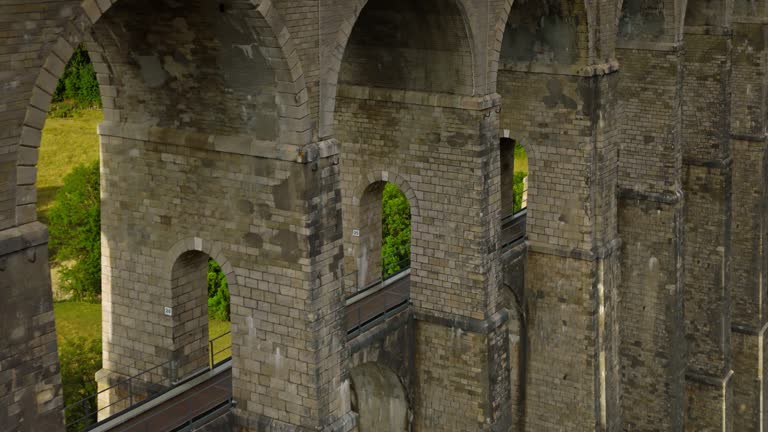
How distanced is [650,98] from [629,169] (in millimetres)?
1854

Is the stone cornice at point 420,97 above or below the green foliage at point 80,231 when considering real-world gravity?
above

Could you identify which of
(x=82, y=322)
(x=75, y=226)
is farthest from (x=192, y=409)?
(x=75, y=226)

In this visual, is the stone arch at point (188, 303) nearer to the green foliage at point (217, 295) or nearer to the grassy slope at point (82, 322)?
the grassy slope at point (82, 322)

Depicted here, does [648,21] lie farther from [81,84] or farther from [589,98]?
[81,84]

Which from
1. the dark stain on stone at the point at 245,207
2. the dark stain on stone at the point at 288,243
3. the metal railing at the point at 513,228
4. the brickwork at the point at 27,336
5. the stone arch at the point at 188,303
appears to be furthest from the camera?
the metal railing at the point at 513,228

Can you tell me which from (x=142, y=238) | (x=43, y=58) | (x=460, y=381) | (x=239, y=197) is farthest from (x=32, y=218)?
(x=460, y=381)

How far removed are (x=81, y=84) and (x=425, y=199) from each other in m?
38.6

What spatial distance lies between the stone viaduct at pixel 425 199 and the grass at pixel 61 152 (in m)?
31.2

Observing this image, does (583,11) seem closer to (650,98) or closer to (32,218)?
(650,98)

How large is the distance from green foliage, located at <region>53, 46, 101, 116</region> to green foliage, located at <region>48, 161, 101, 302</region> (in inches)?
408

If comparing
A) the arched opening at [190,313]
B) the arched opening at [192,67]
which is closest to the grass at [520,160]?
the arched opening at [190,313]

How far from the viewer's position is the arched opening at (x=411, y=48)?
2020 centimetres

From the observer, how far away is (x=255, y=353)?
57.0 ft

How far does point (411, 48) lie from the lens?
69.2 feet
